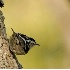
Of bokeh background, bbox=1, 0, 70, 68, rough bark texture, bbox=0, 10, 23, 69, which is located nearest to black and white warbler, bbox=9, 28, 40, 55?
rough bark texture, bbox=0, 10, 23, 69

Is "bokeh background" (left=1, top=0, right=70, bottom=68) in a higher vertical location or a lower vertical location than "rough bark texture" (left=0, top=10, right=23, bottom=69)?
higher

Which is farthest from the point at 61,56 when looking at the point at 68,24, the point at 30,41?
the point at 30,41

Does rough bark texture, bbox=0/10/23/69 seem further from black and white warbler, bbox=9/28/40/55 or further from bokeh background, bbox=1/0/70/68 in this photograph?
bokeh background, bbox=1/0/70/68


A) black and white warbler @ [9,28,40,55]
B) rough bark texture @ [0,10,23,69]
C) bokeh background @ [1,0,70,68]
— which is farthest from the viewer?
bokeh background @ [1,0,70,68]

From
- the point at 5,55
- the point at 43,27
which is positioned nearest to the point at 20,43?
the point at 5,55

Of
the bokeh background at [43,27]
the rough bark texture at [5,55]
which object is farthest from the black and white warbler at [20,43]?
the bokeh background at [43,27]

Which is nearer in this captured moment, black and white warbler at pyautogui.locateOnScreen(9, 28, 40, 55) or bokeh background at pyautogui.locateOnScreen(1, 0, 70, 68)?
black and white warbler at pyautogui.locateOnScreen(9, 28, 40, 55)

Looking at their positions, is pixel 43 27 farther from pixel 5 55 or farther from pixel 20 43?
pixel 5 55
